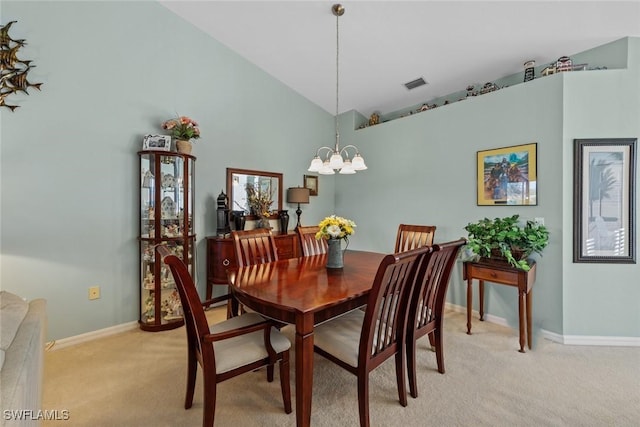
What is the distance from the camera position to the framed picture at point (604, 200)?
8.36 feet

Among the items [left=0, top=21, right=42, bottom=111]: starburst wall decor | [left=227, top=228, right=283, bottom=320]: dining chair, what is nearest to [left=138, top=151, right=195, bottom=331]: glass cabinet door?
[left=227, top=228, right=283, bottom=320]: dining chair

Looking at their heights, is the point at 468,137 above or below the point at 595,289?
above

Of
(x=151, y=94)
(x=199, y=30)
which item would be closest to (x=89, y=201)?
(x=151, y=94)

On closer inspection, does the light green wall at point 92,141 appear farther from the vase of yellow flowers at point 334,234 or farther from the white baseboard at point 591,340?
the white baseboard at point 591,340

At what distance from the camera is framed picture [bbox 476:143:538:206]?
9.37 ft

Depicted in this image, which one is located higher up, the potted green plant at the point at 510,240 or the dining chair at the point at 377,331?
the potted green plant at the point at 510,240

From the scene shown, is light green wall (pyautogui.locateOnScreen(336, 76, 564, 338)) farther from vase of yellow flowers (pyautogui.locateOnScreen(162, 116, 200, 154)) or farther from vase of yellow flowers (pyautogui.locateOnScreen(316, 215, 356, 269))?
vase of yellow flowers (pyautogui.locateOnScreen(162, 116, 200, 154))

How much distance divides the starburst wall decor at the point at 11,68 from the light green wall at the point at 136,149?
6cm

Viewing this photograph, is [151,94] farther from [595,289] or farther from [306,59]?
[595,289]

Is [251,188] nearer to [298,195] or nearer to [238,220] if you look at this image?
[238,220]

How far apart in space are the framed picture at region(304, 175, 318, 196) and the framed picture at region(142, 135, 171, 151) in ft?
7.21

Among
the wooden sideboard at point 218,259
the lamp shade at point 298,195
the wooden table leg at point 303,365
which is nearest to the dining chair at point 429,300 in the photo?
the wooden table leg at point 303,365

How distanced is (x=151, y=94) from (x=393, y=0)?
8.63ft

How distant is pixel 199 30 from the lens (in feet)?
11.2
